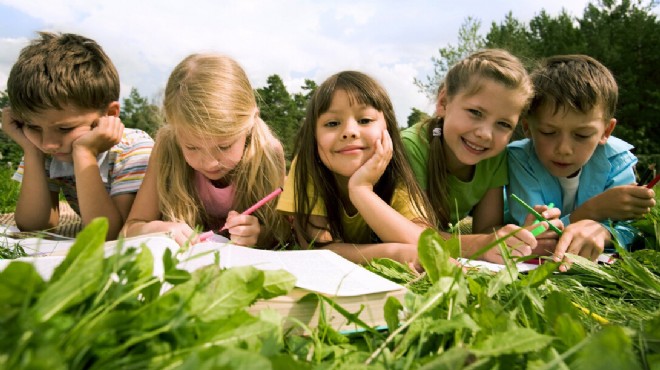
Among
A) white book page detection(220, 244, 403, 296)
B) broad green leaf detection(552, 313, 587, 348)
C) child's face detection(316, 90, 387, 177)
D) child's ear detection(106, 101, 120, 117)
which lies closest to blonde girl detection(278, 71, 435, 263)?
child's face detection(316, 90, 387, 177)

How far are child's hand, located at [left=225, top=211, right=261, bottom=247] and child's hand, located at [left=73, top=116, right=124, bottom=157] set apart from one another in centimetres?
64

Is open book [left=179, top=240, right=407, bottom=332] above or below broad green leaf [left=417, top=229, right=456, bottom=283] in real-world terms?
below

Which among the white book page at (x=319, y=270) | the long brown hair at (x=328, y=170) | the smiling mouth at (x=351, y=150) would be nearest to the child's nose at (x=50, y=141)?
the long brown hair at (x=328, y=170)

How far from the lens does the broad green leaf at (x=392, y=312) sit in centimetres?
64

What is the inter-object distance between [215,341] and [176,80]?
152cm

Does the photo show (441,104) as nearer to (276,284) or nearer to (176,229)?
(176,229)

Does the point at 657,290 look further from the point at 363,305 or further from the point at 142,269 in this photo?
the point at 142,269

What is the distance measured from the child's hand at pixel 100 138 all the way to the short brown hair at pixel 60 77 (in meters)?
0.10

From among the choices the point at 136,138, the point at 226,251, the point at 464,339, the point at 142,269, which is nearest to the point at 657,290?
the point at 464,339

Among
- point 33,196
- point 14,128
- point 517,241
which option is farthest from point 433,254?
point 14,128

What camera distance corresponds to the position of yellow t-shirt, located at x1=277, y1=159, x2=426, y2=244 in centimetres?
167

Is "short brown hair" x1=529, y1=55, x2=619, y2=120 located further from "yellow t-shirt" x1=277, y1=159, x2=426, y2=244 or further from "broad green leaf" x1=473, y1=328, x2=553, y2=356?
"broad green leaf" x1=473, y1=328, x2=553, y2=356

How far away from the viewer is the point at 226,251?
96 centimetres

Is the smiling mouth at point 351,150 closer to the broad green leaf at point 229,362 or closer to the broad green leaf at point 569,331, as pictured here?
the broad green leaf at point 569,331
